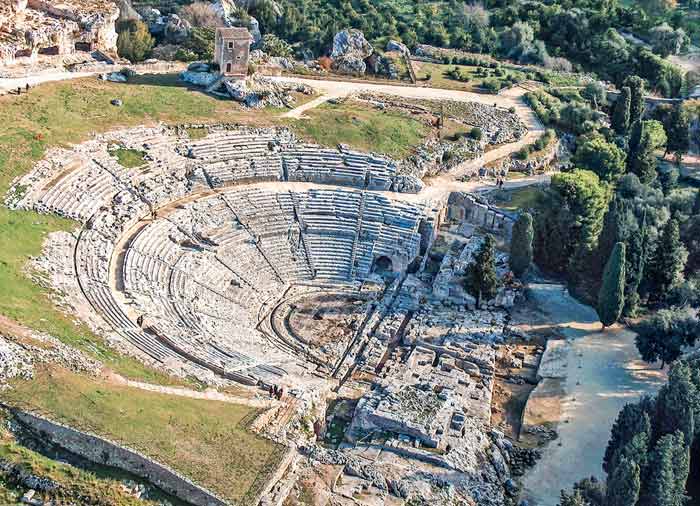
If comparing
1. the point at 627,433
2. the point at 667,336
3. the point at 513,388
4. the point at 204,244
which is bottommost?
the point at 513,388

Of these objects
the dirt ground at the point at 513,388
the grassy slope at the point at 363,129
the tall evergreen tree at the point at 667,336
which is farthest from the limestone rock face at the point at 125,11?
the tall evergreen tree at the point at 667,336

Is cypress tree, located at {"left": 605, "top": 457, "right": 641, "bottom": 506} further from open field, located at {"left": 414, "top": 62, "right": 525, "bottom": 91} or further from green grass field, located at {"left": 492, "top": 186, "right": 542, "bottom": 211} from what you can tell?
open field, located at {"left": 414, "top": 62, "right": 525, "bottom": 91}

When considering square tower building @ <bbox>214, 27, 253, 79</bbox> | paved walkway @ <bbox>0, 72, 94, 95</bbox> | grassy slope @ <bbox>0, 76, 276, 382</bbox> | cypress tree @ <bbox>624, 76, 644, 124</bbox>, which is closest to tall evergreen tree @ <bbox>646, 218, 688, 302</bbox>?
cypress tree @ <bbox>624, 76, 644, 124</bbox>

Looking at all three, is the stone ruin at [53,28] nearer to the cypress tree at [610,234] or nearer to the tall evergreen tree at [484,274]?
the tall evergreen tree at [484,274]

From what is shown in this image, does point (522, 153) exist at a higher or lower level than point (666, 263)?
higher

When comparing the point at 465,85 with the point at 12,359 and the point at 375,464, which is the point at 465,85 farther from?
the point at 12,359

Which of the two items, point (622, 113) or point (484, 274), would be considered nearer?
point (484, 274)

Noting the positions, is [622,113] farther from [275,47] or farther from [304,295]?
[304,295]

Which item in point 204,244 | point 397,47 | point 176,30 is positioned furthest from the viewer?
point 397,47

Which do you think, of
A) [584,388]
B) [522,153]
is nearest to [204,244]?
[584,388]
